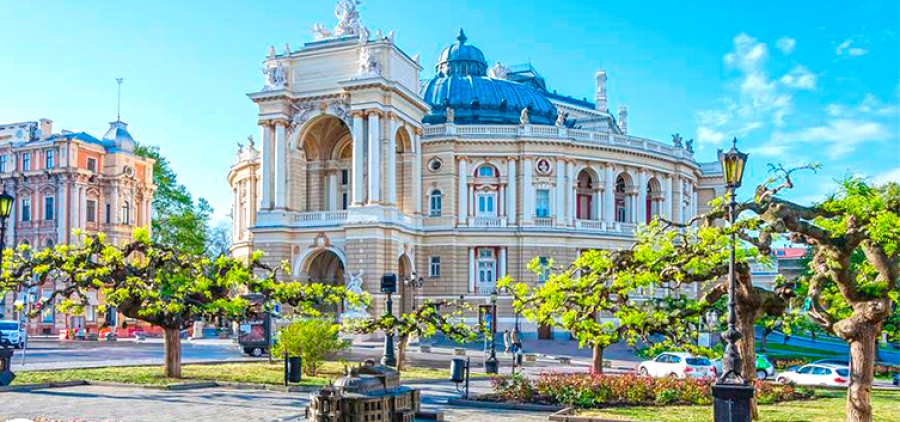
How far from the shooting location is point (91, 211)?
7350 cm

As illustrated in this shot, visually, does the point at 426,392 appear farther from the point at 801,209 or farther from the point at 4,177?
the point at 4,177

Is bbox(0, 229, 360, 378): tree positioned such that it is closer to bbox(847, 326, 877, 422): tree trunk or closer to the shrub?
the shrub

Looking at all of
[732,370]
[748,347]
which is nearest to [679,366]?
[748,347]

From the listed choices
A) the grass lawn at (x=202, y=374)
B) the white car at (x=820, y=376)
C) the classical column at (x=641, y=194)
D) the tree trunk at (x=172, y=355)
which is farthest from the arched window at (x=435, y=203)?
the tree trunk at (x=172, y=355)

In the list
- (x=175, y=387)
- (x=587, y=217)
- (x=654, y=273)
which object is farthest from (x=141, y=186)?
(x=654, y=273)

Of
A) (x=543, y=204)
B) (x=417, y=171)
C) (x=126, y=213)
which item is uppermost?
(x=417, y=171)

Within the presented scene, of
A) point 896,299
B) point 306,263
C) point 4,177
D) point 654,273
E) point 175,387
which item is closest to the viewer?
point 896,299

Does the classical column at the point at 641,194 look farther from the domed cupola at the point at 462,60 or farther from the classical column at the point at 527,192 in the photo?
the domed cupola at the point at 462,60

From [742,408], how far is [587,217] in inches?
2036

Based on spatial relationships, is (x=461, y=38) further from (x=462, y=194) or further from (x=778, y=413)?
(x=778, y=413)

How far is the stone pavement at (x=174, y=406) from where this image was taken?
760 inches

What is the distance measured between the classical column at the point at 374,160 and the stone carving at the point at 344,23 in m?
7.58

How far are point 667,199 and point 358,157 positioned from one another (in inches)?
997

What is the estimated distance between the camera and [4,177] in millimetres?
73500
